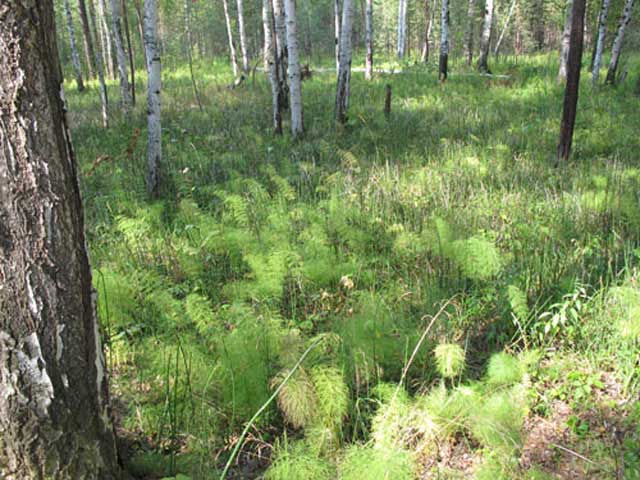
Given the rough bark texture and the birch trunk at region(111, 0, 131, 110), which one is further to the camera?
the birch trunk at region(111, 0, 131, 110)

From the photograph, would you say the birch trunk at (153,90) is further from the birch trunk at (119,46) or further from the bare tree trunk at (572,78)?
the bare tree trunk at (572,78)

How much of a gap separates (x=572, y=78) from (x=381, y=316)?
542 centimetres

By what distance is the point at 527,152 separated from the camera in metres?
7.30

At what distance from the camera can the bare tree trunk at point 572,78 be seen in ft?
19.5

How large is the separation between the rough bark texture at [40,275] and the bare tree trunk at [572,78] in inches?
257

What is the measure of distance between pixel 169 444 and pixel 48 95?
1816 mm

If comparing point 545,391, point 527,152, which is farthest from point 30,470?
point 527,152

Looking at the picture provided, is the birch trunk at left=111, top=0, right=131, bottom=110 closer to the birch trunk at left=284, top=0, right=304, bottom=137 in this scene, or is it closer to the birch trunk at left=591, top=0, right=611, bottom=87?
the birch trunk at left=284, top=0, right=304, bottom=137

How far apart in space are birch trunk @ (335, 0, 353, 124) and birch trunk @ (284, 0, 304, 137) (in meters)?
1.28

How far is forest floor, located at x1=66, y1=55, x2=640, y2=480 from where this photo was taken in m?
2.28

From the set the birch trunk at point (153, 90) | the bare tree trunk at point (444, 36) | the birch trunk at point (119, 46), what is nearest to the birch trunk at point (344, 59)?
the birch trunk at point (153, 90)

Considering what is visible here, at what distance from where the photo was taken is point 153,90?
605 cm

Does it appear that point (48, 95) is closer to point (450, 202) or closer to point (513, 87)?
point (450, 202)

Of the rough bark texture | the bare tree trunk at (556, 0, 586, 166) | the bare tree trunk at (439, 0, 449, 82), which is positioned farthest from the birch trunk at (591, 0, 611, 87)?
the rough bark texture
